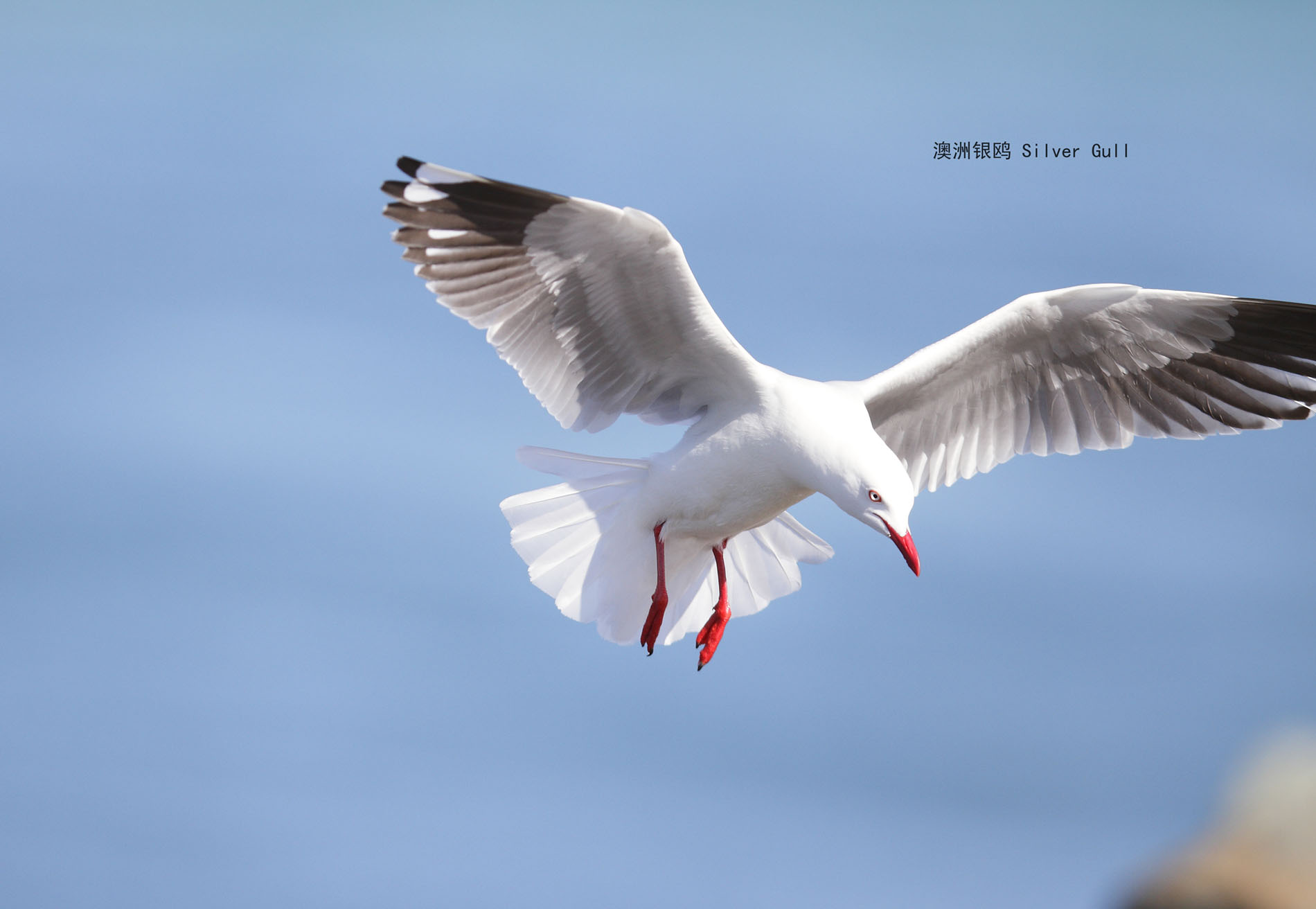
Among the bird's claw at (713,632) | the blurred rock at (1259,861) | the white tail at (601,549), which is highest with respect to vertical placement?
the blurred rock at (1259,861)

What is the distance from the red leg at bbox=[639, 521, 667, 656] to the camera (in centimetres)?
552

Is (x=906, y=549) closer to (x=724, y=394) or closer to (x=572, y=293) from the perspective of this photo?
(x=724, y=394)

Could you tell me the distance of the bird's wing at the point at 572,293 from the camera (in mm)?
5016

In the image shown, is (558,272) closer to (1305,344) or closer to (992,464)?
(992,464)

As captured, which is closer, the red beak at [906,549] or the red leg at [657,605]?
the red beak at [906,549]

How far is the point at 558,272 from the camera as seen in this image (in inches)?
203

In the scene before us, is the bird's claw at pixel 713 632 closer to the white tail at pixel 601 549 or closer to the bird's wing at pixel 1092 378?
the white tail at pixel 601 549

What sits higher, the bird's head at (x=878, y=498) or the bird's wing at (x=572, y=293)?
the bird's wing at (x=572, y=293)

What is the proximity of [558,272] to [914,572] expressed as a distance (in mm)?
1754

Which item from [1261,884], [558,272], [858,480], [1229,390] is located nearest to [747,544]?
[858,480]

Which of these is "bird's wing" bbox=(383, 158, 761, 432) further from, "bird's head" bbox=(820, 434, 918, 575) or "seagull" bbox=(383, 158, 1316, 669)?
"bird's head" bbox=(820, 434, 918, 575)

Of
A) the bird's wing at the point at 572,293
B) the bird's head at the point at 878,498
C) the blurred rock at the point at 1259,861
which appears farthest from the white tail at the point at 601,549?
the blurred rock at the point at 1259,861

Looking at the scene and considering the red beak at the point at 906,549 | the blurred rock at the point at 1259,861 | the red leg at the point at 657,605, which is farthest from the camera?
the red leg at the point at 657,605

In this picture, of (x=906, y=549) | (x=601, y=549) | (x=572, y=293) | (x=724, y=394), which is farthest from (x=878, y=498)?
(x=572, y=293)
